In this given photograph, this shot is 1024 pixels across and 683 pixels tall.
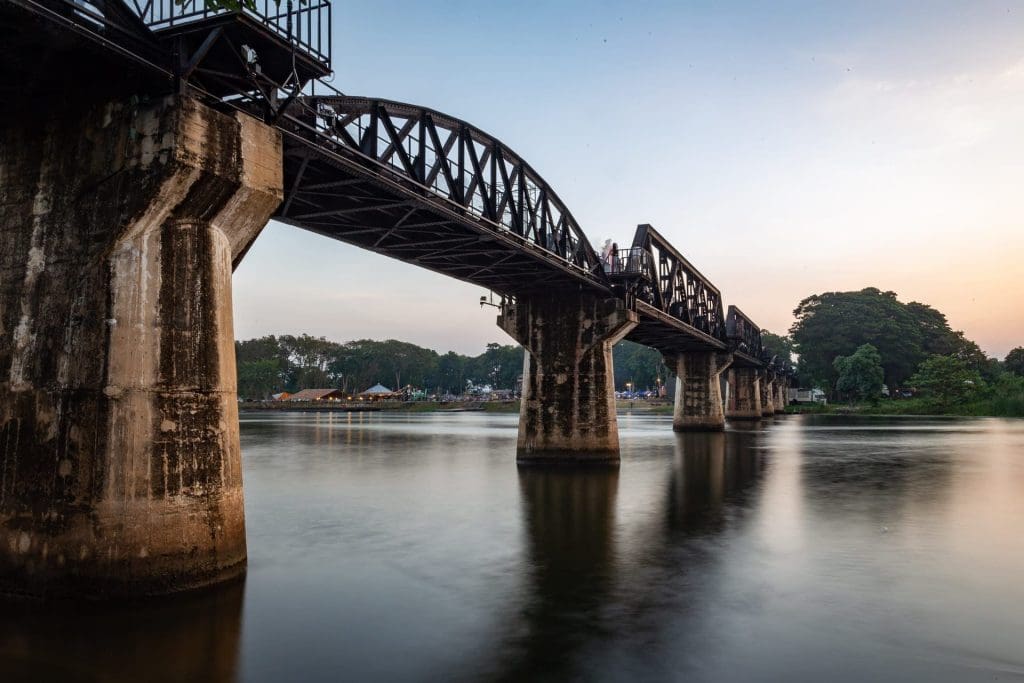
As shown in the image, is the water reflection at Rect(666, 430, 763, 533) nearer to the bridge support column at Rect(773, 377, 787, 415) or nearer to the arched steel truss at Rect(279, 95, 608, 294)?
the arched steel truss at Rect(279, 95, 608, 294)

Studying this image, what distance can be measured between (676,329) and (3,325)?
4775 centimetres

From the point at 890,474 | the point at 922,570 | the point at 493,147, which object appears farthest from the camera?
the point at 890,474

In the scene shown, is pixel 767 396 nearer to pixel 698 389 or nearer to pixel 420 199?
pixel 698 389

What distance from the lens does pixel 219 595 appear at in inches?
502

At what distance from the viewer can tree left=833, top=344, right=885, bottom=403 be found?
140 metres

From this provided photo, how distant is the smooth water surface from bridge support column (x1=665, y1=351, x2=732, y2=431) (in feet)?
149

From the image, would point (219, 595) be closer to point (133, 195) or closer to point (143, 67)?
point (133, 195)

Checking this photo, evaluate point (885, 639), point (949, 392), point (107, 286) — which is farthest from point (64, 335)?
point (949, 392)

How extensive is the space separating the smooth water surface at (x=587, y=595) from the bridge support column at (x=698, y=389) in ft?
149

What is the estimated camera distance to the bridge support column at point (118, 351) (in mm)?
11688

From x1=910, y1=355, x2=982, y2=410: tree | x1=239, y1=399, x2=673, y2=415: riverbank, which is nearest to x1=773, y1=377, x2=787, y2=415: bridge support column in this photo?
x1=910, y1=355, x2=982, y2=410: tree

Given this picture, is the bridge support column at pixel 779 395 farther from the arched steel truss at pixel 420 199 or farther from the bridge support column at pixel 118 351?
the bridge support column at pixel 118 351

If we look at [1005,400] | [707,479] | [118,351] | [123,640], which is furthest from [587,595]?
[1005,400]

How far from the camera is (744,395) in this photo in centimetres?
11631
